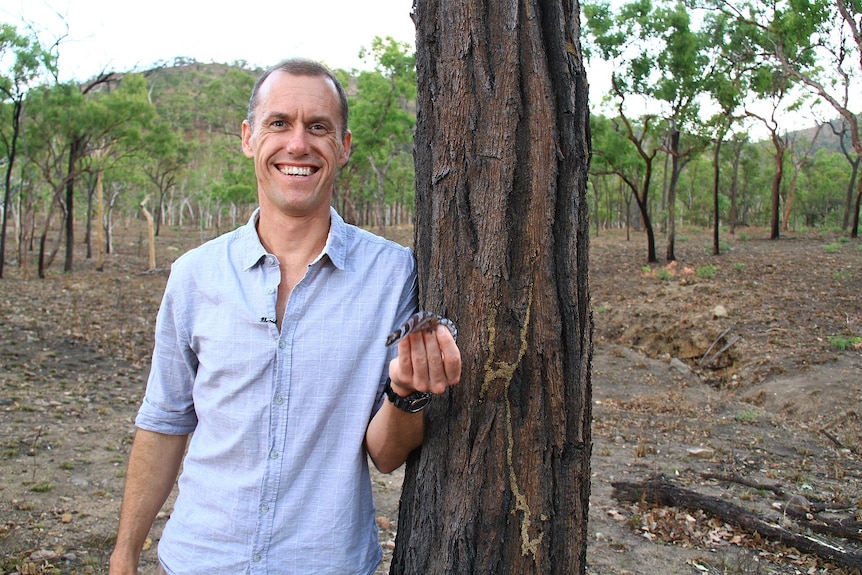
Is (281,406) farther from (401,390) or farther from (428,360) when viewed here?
(428,360)

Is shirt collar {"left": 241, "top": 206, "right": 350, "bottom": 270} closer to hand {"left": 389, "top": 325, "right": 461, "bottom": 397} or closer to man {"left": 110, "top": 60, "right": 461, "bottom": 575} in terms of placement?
man {"left": 110, "top": 60, "right": 461, "bottom": 575}

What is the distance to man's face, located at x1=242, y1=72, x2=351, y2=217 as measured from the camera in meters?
1.86

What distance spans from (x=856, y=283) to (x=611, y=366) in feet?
22.3

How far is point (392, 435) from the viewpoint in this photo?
1.71m

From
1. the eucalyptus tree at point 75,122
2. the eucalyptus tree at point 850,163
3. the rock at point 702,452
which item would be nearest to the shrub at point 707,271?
the eucalyptus tree at point 850,163

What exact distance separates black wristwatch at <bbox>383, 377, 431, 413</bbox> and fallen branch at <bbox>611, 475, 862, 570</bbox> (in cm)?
362

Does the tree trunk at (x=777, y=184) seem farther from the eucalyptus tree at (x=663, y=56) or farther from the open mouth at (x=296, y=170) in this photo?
the open mouth at (x=296, y=170)

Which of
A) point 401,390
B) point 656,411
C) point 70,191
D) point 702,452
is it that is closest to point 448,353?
point 401,390

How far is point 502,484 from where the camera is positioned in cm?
173

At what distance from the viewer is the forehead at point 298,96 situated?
1.88 meters

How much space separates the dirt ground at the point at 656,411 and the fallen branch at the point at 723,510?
0.06 m

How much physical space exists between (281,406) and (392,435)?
293 mm

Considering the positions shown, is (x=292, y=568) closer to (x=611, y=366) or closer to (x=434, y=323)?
(x=434, y=323)

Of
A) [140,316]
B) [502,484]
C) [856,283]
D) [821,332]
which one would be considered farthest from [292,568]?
[856,283]
